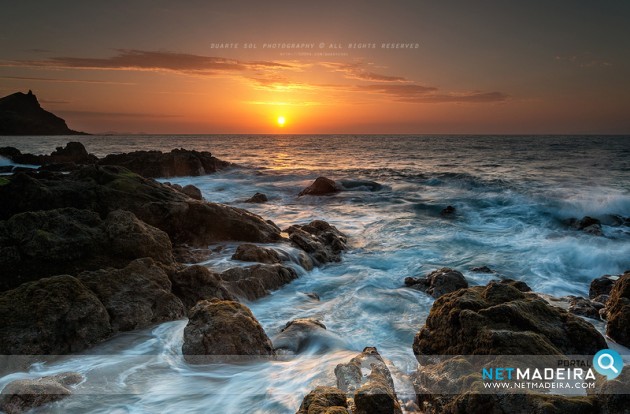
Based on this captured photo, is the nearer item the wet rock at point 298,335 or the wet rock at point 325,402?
the wet rock at point 325,402

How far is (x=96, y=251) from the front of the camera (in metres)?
7.23

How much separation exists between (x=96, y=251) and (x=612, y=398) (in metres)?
7.39

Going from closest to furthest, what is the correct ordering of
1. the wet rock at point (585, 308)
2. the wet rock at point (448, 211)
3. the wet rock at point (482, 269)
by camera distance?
the wet rock at point (585, 308)
the wet rock at point (482, 269)
the wet rock at point (448, 211)

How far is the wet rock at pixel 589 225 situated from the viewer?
1503 centimetres

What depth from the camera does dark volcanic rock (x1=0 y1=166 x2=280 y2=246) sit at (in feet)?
29.3

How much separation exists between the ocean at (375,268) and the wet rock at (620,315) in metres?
0.65

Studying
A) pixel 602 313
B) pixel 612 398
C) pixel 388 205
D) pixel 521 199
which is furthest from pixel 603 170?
pixel 612 398

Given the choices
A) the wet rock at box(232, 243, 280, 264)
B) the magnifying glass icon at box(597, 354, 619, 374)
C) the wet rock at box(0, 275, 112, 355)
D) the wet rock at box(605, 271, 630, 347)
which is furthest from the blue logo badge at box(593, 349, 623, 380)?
the wet rock at box(232, 243, 280, 264)

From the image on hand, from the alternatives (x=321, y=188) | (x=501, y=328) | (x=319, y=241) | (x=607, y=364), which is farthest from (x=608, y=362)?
(x=321, y=188)

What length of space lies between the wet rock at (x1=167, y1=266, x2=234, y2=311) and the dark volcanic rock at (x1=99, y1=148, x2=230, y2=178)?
→ 25679mm

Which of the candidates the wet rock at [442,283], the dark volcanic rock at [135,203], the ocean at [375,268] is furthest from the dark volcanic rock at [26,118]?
the wet rock at [442,283]

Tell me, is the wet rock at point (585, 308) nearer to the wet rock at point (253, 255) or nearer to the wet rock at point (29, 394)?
the wet rock at point (253, 255)

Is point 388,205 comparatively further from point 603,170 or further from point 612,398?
point 603,170

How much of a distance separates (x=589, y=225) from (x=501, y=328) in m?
14.0
